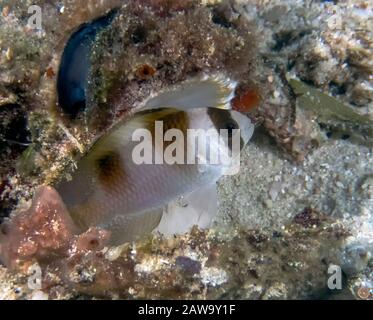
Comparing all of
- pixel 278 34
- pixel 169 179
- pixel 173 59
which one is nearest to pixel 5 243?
pixel 169 179

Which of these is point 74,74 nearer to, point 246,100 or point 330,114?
point 246,100

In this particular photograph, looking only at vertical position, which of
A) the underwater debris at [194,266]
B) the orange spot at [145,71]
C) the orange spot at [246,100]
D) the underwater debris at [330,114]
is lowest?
the underwater debris at [194,266]

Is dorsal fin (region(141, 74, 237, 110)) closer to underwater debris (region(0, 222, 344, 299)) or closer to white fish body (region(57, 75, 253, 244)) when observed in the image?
white fish body (region(57, 75, 253, 244))

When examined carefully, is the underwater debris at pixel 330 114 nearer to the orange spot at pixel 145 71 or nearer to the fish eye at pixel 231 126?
the fish eye at pixel 231 126

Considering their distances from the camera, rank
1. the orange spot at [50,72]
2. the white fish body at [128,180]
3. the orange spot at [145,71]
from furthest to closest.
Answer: the white fish body at [128,180] → the orange spot at [50,72] → the orange spot at [145,71]

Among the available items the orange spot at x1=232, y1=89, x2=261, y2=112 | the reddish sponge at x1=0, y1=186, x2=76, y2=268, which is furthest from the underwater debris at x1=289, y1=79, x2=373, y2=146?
the reddish sponge at x1=0, y1=186, x2=76, y2=268

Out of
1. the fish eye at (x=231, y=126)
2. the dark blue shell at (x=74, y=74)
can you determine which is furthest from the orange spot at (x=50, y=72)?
the fish eye at (x=231, y=126)
